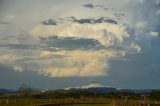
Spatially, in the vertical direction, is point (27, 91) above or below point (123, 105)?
above

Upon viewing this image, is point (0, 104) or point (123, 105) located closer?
point (123, 105)

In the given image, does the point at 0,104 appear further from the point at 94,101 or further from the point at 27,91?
the point at 27,91

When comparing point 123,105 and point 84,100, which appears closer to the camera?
point 123,105

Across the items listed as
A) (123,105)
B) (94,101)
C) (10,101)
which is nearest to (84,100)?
(94,101)

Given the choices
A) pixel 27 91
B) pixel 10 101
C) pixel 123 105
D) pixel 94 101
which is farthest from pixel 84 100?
pixel 123 105

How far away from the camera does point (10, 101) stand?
9075 cm

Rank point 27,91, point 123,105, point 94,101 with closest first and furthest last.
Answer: point 123,105 < point 94,101 < point 27,91

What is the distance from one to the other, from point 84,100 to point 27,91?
142 ft

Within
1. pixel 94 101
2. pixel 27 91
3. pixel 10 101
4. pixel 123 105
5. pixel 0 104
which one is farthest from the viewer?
pixel 27 91

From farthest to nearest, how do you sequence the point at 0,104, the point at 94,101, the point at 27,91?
the point at 27,91 < the point at 94,101 < the point at 0,104

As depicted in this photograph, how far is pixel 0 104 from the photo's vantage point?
275ft

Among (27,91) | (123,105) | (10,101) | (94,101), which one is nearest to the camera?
(123,105)

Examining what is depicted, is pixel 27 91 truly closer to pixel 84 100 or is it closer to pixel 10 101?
pixel 84 100

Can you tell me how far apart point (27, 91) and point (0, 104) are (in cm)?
6113
